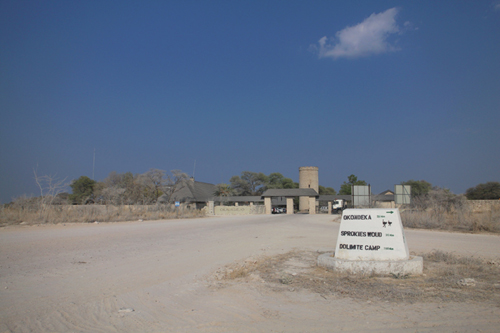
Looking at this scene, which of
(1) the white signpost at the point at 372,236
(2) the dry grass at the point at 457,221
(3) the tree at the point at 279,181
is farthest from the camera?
(3) the tree at the point at 279,181

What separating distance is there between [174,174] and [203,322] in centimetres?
5031

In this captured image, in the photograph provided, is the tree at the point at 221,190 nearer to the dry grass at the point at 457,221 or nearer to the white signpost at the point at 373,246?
the dry grass at the point at 457,221

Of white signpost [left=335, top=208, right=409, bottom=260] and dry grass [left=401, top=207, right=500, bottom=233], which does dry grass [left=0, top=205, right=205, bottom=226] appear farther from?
dry grass [left=401, top=207, right=500, bottom=233]

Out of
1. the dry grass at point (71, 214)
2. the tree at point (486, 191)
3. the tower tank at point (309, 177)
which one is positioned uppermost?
the tower tank at point (309, 177)

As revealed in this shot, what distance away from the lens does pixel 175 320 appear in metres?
4.82

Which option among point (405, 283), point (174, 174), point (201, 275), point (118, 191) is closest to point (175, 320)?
point (201, 275)

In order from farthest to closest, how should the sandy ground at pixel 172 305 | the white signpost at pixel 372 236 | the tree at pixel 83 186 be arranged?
the tree at pixel 83 186 → the white signpost at pixel 372 236 → the sandy ground at pixel 172 305

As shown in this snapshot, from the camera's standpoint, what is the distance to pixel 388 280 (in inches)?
271

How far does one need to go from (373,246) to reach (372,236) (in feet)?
0.71

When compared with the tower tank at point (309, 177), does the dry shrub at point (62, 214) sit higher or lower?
lower

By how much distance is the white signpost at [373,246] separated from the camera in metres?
7.25

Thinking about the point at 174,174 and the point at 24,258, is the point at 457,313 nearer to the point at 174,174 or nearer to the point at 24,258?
the point at 24,258

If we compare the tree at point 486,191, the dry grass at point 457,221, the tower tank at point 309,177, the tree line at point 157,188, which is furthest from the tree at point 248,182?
the dry grass at point 457,221

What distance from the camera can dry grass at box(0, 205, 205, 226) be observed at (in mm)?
19062
